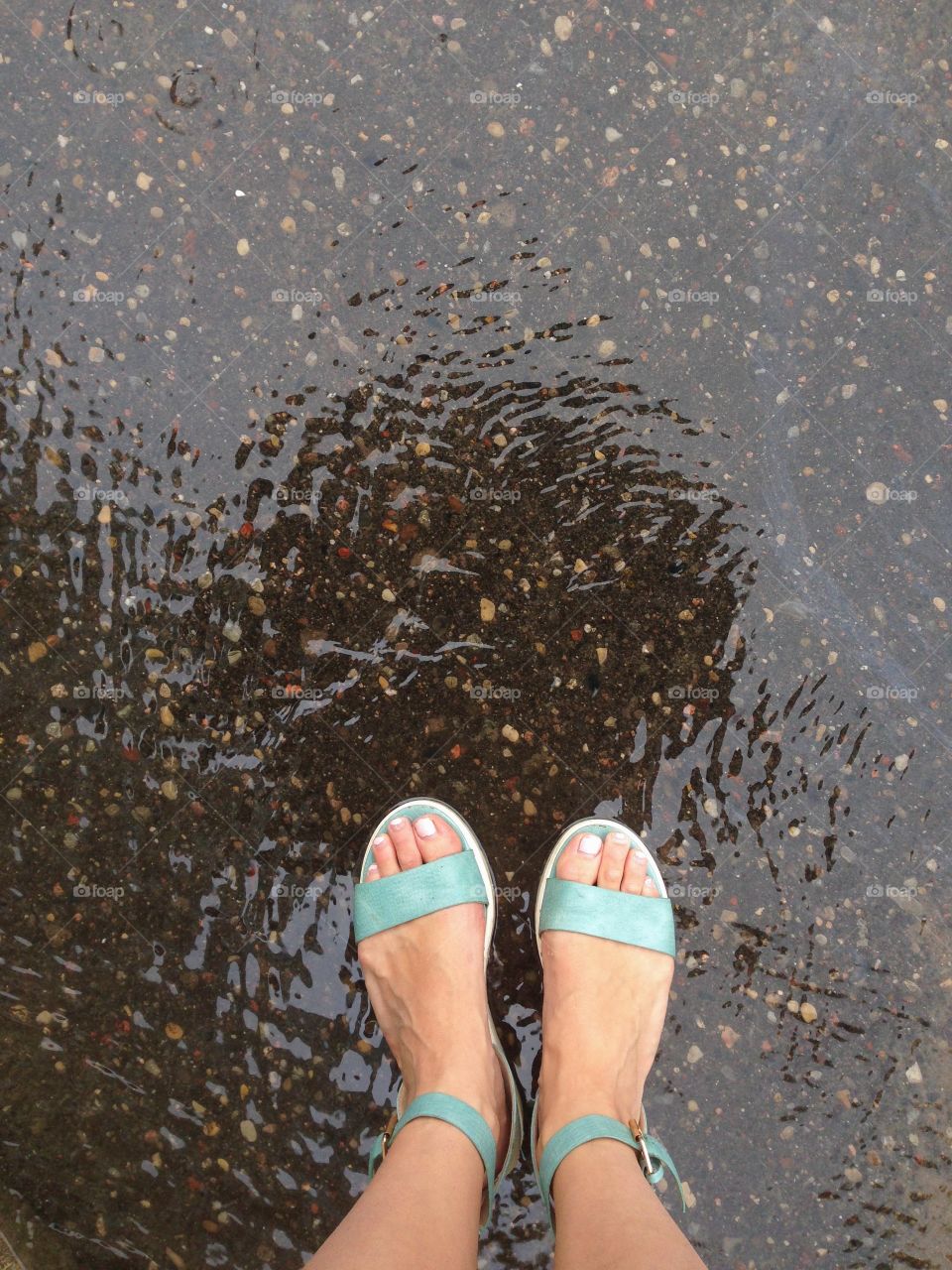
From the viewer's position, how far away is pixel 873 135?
6.18 ft

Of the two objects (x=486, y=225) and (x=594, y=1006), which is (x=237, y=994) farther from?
(x=486, y=225)

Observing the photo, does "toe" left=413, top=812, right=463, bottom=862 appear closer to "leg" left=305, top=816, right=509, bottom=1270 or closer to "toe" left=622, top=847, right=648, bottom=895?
"leg" left=305, top=816, right=509, bottom=1270

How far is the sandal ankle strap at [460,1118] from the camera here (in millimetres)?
1599

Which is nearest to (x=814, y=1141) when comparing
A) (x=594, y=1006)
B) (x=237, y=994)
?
(x=594, y=1006)

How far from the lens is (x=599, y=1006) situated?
175 cm

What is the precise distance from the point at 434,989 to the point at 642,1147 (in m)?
0.53

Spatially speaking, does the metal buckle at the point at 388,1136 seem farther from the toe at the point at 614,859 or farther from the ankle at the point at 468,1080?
the toe at the point at 614,859

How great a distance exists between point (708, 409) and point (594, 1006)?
4.67ft

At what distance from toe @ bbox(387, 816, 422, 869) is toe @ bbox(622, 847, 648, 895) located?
1.60ft

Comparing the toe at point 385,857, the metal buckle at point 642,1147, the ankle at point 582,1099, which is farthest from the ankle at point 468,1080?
the toe at point 385,857

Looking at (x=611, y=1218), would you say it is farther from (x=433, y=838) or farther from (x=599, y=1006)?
(x=433, y=838)

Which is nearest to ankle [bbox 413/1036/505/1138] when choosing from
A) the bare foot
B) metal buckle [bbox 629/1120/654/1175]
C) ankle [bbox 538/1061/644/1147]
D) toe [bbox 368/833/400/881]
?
the bare foot

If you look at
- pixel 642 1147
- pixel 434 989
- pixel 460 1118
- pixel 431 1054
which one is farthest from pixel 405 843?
pixel 642 1147

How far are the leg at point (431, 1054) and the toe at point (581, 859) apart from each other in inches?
8.8
